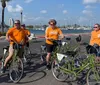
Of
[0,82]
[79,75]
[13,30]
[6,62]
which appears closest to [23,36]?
[13,30]

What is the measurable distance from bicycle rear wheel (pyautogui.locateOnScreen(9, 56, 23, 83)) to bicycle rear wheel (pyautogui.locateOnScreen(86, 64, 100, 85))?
7.45ft

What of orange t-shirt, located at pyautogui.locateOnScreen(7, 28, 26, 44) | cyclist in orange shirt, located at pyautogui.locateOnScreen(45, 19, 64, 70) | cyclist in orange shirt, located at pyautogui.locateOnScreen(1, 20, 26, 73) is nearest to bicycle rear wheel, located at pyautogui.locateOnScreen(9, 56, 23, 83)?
cyclist in orange shirt, located at pyautogui.locateOnScreen(1, 20, 26, 73)

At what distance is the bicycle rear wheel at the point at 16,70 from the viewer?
24.6 ft

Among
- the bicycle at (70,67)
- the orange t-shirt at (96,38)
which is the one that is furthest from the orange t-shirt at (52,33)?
the bicycle at (70,67)

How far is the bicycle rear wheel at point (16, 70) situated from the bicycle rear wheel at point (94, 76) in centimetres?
227

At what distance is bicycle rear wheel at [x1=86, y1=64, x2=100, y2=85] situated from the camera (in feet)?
20.1

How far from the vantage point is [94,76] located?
6.16m

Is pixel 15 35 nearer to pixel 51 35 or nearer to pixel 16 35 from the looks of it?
pixel 16 35

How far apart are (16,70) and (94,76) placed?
2523 millimetres

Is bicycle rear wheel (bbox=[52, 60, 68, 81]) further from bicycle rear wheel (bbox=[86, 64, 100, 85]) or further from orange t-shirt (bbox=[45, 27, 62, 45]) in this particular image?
orange t-shirt (bbox=[45, 27, 62, 45])

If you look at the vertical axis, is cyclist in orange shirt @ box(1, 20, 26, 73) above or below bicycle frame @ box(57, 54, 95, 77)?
above

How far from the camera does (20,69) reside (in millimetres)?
7598

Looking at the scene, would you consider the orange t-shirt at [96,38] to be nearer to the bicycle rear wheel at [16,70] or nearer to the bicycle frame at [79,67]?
the bicycle frame at [79,67]

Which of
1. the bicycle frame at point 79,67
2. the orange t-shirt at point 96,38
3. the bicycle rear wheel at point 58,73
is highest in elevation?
the orange t-shirt at point 96,38
